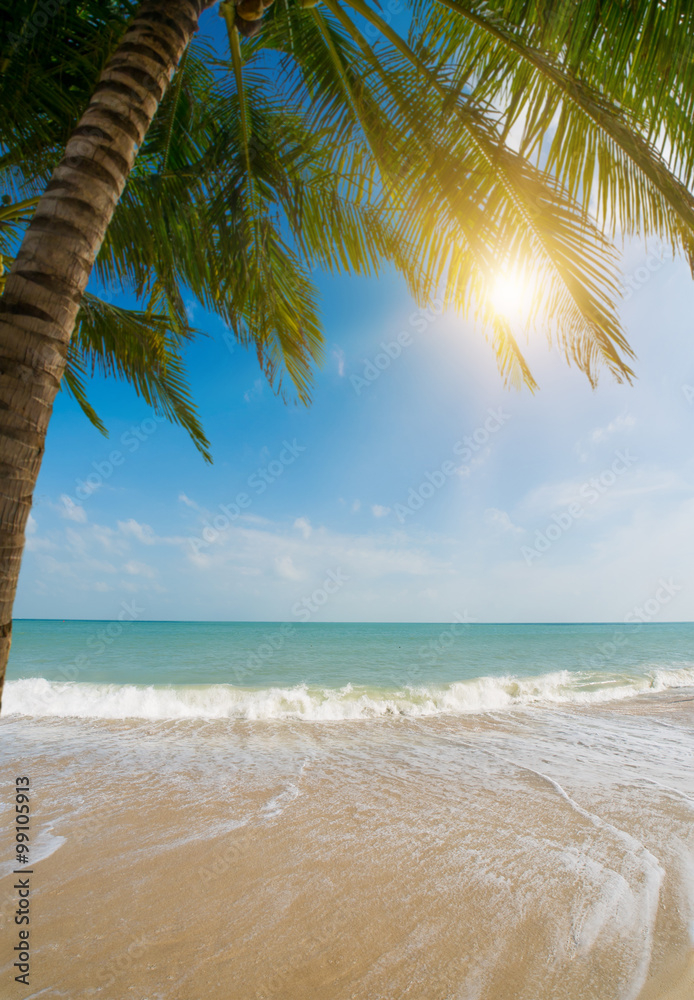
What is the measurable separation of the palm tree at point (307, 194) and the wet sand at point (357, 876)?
2110mm

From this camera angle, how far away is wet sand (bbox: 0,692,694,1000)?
2143 millimetres

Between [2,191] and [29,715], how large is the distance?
26.6 feet

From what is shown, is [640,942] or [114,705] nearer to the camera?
[640,942]

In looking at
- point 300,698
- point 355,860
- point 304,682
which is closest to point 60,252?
point 355,860

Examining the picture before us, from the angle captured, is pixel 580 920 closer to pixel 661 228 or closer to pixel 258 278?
pixel 661 228

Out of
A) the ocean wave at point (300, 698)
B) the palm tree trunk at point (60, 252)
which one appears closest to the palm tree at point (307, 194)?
the palm tree trunk at point (60, 252)

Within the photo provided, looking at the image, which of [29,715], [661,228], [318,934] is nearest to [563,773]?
[318,934]

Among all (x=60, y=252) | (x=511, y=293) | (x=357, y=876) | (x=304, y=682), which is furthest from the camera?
(x=304, y=682)

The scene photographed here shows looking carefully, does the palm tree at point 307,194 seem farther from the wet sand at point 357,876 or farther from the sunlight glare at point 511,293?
the wet sand at point 357,876

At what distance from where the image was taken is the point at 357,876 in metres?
3.00

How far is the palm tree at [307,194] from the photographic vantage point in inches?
61.0

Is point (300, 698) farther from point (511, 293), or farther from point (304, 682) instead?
point (511, 293)

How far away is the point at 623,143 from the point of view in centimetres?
247

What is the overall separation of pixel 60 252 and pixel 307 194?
3.20 m
